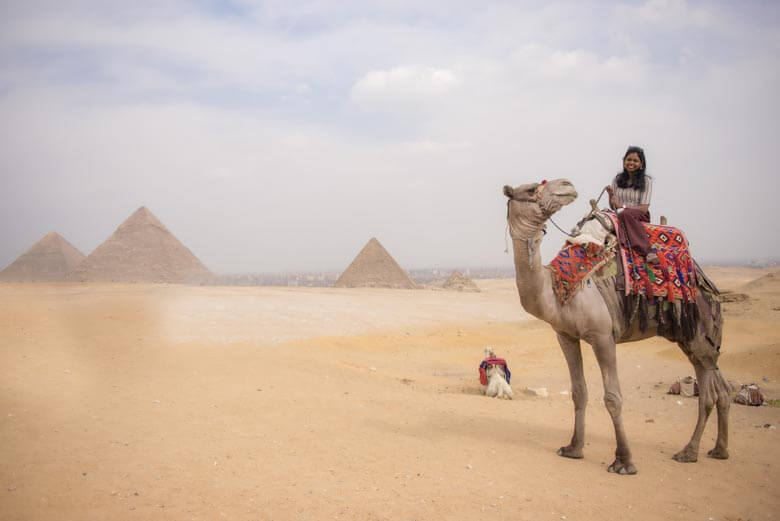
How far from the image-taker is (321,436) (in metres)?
5.40

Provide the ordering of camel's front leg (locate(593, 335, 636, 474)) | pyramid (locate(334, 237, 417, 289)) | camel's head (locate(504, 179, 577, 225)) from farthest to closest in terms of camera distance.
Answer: pyramid (locate(334, 237, 417, 289)) < camel's front leg (locate(593, 335, 636, 474)) < camel's head (locate(504, 179, 577, 225))

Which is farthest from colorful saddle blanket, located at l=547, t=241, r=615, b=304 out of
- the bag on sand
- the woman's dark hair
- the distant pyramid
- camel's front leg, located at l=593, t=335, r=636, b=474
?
the distant pyramid

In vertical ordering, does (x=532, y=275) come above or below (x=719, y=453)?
above

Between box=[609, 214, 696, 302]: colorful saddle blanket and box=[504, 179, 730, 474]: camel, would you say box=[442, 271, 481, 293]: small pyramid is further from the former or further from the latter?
box=[609, 214, 696, 302]: colorful saddle blanket

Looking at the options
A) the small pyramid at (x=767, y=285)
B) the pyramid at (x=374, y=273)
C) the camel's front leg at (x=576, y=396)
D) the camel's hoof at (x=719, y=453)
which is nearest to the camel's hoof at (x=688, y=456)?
the camel's hoof at (x=719, y=453)

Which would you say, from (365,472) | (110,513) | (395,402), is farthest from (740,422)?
(110,513)

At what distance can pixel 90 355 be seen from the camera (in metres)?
8.56

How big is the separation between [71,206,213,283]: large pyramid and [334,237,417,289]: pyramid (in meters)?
10.6

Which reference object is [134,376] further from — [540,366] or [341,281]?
[341,281]

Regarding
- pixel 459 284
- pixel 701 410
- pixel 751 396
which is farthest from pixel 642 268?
pixel 459 284

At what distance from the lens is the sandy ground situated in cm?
397

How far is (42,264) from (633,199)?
42144mm

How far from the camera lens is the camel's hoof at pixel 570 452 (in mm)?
5188

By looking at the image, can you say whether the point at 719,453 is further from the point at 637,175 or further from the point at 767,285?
the point at 767,285
